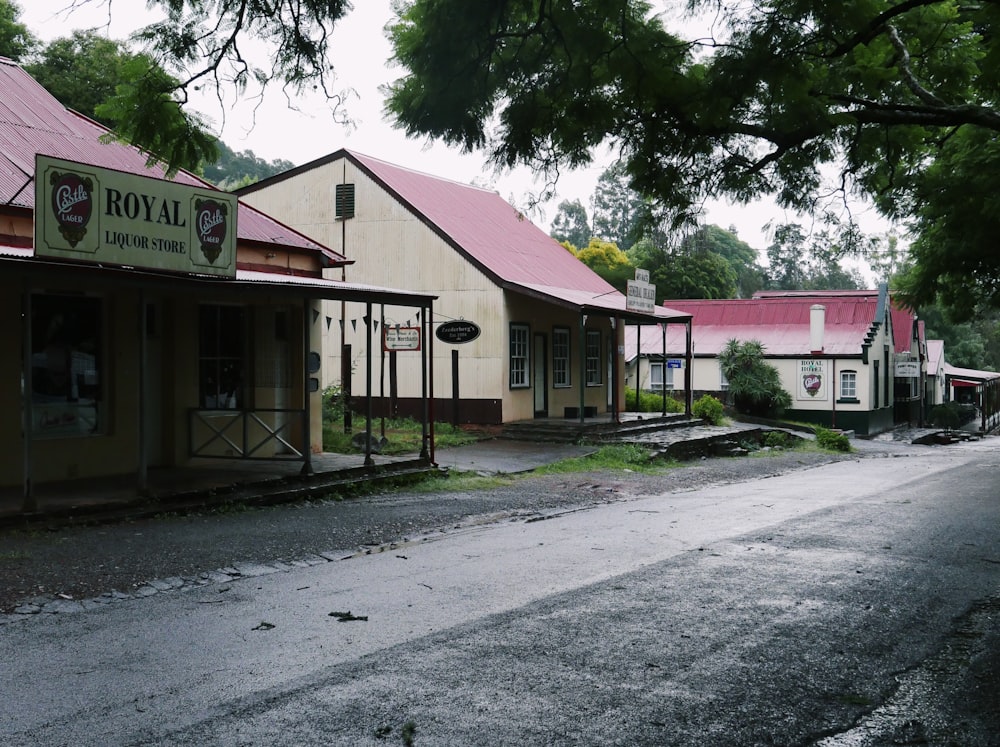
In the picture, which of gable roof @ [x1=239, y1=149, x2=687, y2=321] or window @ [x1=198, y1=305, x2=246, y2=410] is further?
gable roof @ [x1=239, y1=149, x2=687, y2=321]

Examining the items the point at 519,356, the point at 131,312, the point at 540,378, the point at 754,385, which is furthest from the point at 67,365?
the point at 754,385

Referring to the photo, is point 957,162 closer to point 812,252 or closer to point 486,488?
point 812,252

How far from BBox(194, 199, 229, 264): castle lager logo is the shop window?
2108 mm

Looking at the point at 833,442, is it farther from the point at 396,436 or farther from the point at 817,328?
the point at 396,436

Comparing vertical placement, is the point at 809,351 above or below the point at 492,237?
below

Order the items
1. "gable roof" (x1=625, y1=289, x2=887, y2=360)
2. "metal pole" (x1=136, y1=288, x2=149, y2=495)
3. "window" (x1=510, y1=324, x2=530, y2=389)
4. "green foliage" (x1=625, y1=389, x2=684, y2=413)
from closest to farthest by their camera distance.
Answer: "metal pole" (x1=136, y1=288, x2=149, y2=495) → "window" (x1=510, y1=324, x2=530, y2=389) → "green foliage" (x1=625, y1=389, x2=684, y2=413) → "gable roof" (x1=625, y1=289, x2=887, y2=360)

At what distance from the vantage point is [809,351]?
40.5 m

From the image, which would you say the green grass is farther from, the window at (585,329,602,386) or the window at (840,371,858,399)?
the window at (840,371,858,399)

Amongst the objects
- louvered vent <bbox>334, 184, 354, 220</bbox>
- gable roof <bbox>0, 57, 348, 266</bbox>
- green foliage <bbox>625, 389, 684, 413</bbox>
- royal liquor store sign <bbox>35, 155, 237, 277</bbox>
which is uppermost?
louvered vent <bbox>334, 184, 354, 220</bbox>

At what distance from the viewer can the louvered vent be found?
26.1m

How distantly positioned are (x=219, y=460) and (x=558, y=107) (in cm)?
939

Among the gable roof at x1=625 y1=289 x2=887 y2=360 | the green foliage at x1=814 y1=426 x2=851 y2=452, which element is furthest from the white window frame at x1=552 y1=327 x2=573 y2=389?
the gable roof at x1=625 y1=289 x2=887 y2=360

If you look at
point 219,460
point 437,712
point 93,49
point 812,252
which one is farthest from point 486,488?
point 93,49

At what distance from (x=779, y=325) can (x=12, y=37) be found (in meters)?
29.8
